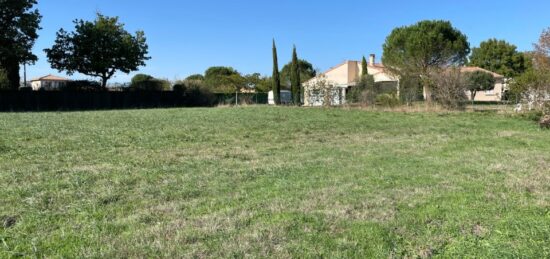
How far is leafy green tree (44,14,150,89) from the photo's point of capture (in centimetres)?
3112

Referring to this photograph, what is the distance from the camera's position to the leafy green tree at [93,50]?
31125 millimetres

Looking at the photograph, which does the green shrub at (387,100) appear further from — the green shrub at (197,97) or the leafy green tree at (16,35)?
the leafy green tree at (16,35)

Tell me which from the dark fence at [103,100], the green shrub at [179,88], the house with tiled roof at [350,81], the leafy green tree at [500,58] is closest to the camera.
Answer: the dark fence at [103,100]

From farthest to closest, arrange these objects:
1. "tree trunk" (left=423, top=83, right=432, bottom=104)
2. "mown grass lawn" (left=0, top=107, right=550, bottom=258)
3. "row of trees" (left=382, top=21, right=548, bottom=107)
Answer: "row of trees" (left=382, top=21, right=548, bottom=107)
"tree trunk" (left=423, top=83, right=432, bottom=104)
"mown grass lawn" (left=0, top=107, right=550, bottom=258)

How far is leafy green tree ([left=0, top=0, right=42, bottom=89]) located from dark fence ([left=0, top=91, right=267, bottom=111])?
212 centimetres

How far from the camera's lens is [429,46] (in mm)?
31828

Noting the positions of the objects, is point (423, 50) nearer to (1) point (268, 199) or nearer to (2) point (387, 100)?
(2) point (387, 100)

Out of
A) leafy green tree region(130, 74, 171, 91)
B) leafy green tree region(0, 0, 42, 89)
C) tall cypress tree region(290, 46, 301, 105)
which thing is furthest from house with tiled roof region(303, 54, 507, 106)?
leafy green tree region(0, 0, 42, 89)

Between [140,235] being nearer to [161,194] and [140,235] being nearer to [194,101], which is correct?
[161,194]

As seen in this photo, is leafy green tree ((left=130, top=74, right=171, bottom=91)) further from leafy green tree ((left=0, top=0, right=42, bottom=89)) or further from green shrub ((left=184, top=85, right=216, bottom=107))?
leafy green tree ((left=0, top=0, right=42, bottom=89))

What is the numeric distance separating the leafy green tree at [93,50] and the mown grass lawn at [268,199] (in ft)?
79.7

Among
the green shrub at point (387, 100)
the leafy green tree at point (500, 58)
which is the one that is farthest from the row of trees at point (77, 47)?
the leafy green tree at point (500, 58)

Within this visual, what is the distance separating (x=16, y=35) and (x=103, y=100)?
6.37m

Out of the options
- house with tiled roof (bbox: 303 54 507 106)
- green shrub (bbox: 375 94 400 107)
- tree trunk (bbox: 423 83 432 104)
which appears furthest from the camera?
house with tiled roof (bbox: 303 54 507 106)
